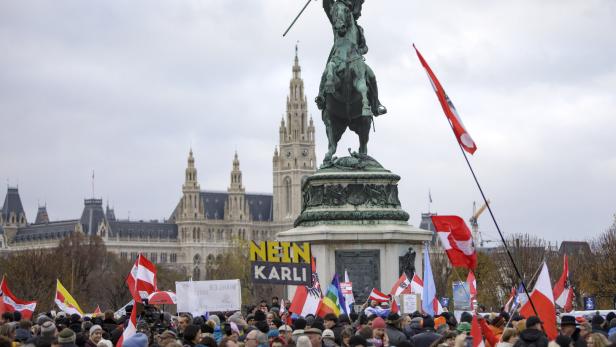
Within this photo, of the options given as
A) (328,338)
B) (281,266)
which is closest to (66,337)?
(328,338)

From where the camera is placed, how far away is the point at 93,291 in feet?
384

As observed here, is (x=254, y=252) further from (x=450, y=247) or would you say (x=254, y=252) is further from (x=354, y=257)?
(x=354, y=257)

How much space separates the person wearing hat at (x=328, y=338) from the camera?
1995 cm

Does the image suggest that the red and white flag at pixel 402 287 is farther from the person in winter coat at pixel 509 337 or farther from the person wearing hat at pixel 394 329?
the person in winter coat at pixel 509 337

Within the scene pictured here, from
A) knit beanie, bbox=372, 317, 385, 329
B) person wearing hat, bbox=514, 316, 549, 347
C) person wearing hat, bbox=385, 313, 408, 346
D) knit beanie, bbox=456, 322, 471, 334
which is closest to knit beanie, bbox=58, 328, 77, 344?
knit beanie, bbox=372, 317, 385, 329

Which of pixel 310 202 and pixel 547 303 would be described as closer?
pixel 547 303

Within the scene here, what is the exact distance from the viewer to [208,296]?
90.5 feet

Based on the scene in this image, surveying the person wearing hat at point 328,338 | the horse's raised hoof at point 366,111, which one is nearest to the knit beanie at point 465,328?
the person wearing hat at point 328,338

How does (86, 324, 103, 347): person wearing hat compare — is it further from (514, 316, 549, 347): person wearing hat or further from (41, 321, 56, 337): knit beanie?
(514, 316, 549, 347): person wearing hat

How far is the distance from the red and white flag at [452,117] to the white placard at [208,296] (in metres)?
7.21

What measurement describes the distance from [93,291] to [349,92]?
83.2 m

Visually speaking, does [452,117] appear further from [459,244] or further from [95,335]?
[95,335]

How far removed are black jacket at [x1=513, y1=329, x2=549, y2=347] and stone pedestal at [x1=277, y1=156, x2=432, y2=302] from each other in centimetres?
1693

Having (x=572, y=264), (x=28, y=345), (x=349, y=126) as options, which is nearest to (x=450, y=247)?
(x=28, y=345)
